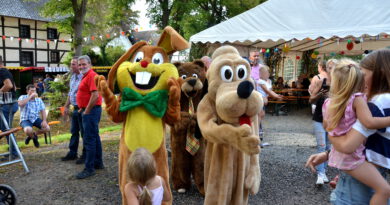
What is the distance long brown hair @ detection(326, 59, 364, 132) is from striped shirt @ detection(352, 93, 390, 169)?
13cm

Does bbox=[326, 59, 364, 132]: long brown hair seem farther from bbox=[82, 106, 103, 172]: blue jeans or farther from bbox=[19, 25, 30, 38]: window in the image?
bbox=[19, 25, 30, 38]: window

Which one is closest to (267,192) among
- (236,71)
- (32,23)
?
(236,71)

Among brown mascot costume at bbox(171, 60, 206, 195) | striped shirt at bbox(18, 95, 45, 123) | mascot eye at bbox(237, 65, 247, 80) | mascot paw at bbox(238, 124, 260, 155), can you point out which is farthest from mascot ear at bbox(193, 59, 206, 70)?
striped shirt at bbox(18, 95, 45, 123)

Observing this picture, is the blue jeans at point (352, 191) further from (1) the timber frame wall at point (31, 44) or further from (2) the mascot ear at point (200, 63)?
(1) the timber frame wall at point (31, 44)

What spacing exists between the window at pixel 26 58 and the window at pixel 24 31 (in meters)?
1.31

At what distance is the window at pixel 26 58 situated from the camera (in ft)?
73.9

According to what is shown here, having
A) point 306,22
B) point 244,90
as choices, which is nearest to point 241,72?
point 244,90

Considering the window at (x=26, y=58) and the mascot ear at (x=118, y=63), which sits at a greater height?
the window at (x=26, y=58)

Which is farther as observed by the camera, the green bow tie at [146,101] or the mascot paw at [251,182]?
the green bow tie at [146,101]

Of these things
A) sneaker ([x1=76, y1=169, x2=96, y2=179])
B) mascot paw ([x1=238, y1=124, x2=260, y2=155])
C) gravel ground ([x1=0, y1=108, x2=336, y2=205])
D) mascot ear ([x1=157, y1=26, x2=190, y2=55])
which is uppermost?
mascot ear ([x1=157, y1=26, x2=190, y2=55])

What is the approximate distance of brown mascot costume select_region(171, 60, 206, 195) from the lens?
3674 millimetres

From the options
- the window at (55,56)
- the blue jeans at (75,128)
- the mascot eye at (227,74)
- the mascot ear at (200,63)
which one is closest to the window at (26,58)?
the window at (55,56)

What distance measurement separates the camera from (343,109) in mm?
1891

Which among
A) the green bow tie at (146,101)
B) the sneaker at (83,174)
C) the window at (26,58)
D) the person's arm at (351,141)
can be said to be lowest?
the sneaker at (83,174)
